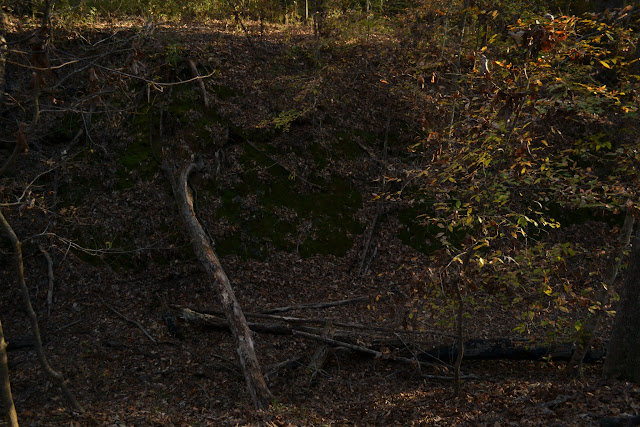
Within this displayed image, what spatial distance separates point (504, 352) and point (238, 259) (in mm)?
6160

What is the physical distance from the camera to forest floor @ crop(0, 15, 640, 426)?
20.5 ft

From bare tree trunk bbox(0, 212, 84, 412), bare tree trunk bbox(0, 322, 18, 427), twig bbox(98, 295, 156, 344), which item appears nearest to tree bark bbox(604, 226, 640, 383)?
bare tree trunk bbox(0, 322, 18, 427)

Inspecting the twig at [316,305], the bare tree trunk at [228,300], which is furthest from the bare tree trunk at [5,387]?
the twig at [316,305]

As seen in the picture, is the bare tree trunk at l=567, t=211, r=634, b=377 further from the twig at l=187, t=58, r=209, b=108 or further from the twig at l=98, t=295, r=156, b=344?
the twig at l=187, t=58, r=209, b=108

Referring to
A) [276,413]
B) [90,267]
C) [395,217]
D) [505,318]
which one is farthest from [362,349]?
[90,267]

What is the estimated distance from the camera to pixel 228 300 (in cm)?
790

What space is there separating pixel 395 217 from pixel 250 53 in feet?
23.3

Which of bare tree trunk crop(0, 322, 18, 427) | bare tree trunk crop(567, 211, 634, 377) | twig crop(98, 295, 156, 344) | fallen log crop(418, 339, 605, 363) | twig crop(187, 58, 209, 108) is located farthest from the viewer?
twig crop(187, 58, 209, 108)

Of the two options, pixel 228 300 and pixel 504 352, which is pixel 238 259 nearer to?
pixel 228 300

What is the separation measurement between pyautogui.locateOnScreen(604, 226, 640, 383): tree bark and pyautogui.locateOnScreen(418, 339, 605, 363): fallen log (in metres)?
1.73

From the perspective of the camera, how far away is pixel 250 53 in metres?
14.2

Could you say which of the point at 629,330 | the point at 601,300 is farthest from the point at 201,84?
the point at 629,330

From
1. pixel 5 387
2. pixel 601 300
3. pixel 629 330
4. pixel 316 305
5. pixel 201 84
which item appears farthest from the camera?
pixel 201 84

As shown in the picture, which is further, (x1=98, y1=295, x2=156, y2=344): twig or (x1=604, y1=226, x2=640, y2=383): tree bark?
(x1=98, y1=295, x2=156, y2=344): twig
